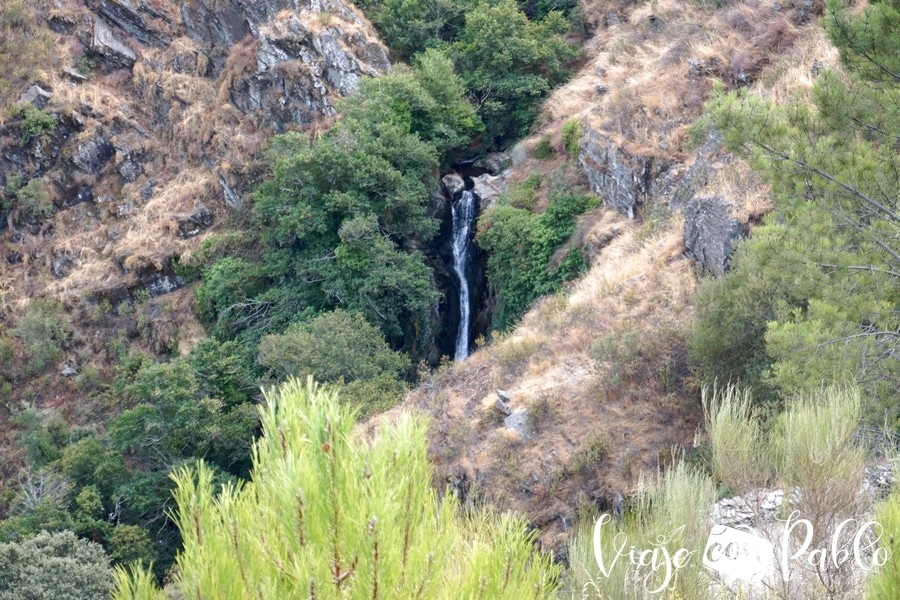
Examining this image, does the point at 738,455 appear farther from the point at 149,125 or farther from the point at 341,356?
the point at 149,125

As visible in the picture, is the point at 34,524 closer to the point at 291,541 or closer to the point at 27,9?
the point at 291,541

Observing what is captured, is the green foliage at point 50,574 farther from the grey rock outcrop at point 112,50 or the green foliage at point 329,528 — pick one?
the grey rock outcrop at point 112,50

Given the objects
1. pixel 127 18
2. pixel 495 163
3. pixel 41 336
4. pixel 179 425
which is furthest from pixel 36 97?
pixel 495 163

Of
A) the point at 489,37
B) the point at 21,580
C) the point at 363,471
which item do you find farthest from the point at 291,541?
the point at 489,37

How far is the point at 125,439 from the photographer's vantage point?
15.3m

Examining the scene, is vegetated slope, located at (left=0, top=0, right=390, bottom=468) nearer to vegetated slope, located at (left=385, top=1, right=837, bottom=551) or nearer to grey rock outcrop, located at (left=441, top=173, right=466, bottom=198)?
grey rock outcrop, located at (left=441, top=173, right=466, bottom=198)

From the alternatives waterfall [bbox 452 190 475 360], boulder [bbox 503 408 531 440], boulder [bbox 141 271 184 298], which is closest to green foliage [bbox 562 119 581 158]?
waterfall [bbox 452 190 475 360]

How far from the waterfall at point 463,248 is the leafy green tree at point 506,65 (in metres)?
3.06

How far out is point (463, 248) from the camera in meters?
19.5

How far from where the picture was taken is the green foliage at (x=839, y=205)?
6449 millimetres

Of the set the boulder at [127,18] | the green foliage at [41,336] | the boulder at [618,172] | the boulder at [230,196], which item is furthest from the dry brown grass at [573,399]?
the boulder at [127,18]

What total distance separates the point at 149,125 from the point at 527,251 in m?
13.8

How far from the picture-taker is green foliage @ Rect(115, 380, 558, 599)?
270 centimetres

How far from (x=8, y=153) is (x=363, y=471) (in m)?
24.4
